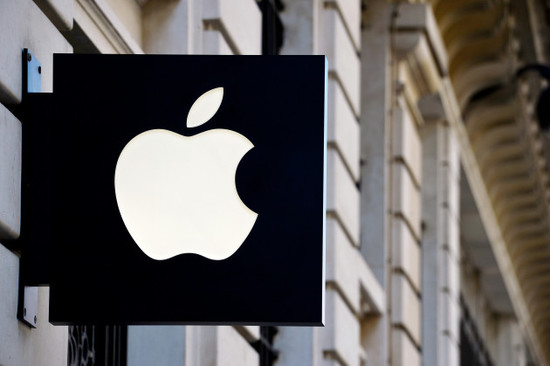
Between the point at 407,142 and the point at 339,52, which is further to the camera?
the point at 407,142

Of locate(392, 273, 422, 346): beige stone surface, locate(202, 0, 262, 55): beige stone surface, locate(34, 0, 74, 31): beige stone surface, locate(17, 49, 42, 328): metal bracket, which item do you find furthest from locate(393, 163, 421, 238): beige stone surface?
locate(17, 49, 42, 328): metal bracket

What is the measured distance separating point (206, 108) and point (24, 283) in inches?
29.4

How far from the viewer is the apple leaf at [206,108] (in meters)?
4.16

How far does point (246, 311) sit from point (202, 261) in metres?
0.19

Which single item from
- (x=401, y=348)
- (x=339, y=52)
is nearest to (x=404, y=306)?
(x=401, y=348)

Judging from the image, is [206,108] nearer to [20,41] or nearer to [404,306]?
[20,41]

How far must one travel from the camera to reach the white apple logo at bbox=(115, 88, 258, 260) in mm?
4086

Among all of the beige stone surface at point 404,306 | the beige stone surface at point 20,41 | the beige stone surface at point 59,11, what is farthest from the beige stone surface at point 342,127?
the beige stone surface at point 20,41

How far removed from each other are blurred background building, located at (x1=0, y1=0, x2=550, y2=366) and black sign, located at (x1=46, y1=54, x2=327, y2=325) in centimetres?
25

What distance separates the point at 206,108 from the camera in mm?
4184

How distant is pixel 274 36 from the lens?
28.1 feet

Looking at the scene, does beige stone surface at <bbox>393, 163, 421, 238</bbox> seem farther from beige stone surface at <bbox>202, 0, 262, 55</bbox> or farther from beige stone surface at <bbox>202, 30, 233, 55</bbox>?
beige stone surface at <bbox>202, 30, 233, 55</bbox>

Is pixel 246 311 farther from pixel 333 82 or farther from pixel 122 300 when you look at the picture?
pixel 333 82

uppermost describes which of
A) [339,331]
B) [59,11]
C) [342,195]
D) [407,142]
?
[407,142]
